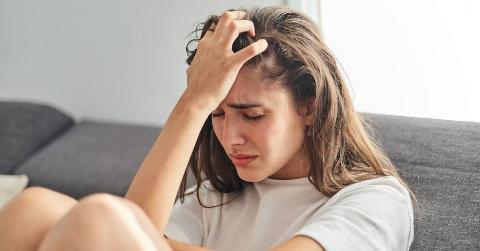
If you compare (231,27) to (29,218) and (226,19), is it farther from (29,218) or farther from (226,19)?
(29,218)

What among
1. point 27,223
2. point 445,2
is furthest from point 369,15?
point 27,223

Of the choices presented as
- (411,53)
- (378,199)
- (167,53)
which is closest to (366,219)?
(378,199)

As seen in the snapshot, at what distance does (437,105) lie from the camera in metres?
2.02

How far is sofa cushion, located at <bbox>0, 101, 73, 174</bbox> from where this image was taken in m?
2.48

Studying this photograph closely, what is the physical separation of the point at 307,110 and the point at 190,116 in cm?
26

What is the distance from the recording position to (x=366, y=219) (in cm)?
122

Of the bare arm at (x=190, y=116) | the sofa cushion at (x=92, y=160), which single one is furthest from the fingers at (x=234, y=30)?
the sofa cushion at (x=92, y=160)

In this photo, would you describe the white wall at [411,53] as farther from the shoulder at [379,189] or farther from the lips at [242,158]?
the lips at [242,158]

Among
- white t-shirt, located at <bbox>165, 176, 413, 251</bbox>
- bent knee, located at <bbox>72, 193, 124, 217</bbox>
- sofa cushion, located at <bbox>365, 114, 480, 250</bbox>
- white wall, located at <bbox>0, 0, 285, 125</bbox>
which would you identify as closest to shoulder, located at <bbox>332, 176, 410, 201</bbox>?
white t-shirt, located at <bbox>165, 176, 413, 251</bbox>

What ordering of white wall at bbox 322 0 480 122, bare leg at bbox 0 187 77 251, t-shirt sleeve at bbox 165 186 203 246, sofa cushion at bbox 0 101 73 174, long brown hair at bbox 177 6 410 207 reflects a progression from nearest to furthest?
1. bare leg at bbox 0 187 77 251
2. long brown hair at bbox 177 6 410 207
3. t-shirt sleeve at bbox 165 186 203 246
4. white wall at bbox 322 0 480 122
5. sofa cushion at bbox 0 101 73 174

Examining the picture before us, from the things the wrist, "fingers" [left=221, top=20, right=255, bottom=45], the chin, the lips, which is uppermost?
"fingers" [left=221, top=20, right=255, bottom=45]

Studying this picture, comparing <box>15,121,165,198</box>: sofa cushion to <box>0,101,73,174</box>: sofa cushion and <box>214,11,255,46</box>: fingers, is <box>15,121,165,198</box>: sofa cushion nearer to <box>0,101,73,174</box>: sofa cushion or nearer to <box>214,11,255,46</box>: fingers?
<box>0,101,73,174</box>: sofa cushion

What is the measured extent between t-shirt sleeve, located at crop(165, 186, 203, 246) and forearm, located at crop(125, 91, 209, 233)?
0.22 m

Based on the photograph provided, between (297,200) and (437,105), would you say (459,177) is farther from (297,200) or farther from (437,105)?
(437,105)
